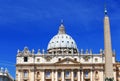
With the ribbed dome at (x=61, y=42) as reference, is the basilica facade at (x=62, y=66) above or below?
below

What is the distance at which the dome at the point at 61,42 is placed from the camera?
111562 millimetres

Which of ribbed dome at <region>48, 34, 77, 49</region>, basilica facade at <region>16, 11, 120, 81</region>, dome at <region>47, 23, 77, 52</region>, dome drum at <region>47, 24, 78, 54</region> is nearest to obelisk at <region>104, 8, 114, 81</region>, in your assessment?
basilica facade at <region>16, 11, 120, 81</region>

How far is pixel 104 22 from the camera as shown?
45.1 m

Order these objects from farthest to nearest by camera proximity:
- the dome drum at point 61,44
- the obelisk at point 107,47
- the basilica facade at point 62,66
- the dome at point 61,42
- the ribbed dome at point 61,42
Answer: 1. the ribbed dome at point 61,42
2. the dome at point 61,42
3. the dome drum at point 61,44
4. the basilica facade at point 62,66
5. the obelisk at point 107,47

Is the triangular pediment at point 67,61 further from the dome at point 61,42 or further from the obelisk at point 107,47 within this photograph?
the obelisk at point 107,47

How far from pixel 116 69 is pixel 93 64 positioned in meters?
5.84

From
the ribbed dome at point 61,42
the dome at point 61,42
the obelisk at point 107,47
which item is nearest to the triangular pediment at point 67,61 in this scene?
the dome at point 61,42

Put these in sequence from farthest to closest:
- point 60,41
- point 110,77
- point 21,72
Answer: point 60,41
point 21,72
point 110,77

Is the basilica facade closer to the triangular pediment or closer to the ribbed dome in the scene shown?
the triangular pediment

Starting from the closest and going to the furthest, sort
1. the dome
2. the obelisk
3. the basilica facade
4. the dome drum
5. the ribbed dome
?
1. the obelisk
2. the basilica facade
3. the dome drum
4. the dome
5. the ribbed dome

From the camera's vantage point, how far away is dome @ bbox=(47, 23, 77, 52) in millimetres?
111562

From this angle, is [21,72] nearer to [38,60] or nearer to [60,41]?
[38,60]

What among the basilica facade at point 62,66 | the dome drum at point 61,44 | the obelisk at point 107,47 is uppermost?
the dome drum at point 61,44

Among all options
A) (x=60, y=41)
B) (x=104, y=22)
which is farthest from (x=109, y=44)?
(x=60, y=41)
